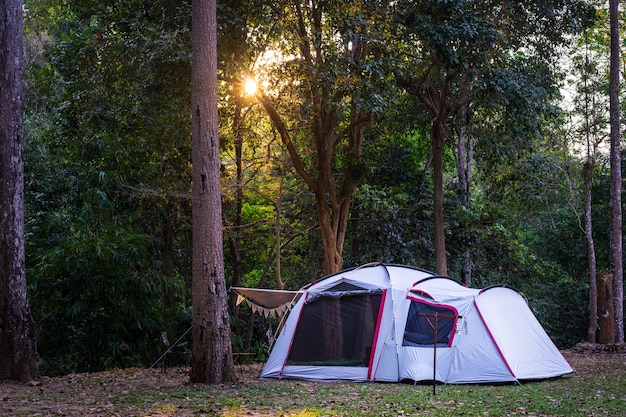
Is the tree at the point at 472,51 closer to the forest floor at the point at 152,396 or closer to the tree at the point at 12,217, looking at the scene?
the forest floor at the point at 152,396

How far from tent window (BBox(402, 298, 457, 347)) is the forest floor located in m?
0.92

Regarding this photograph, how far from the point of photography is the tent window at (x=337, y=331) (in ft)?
34.6

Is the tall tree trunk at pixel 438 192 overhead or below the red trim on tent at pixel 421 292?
overhead

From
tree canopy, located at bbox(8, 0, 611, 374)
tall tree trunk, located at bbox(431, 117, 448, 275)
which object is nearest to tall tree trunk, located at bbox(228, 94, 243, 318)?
tree canopy, located at bbox(8, 0, 611, 374)

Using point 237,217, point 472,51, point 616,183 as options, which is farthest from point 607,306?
point 237,217

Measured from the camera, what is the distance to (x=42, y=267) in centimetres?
1285

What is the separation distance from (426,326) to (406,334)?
1.02 feet

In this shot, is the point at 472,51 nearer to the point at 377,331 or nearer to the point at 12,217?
the point at 377,331

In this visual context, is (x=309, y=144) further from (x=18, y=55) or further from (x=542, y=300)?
(x=542, y=300)

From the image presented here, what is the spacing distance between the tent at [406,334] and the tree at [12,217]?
3.55 metres

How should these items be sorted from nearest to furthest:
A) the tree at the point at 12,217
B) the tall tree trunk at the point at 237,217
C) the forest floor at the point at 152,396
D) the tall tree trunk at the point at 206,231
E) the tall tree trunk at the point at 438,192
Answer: the forest floor at the point at 152,396, the tree at the point at 12,217, the tall tree trunk at the point at 206,231, the tall tree trunk at the point at 438,192, the tall tree trunk at the point at 237,217

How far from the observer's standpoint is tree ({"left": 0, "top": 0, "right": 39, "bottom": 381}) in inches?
350

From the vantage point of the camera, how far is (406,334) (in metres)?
10.3

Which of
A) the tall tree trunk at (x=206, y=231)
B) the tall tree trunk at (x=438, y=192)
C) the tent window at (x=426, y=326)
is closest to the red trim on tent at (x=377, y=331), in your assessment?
the tent window at (x=426, y=326)
